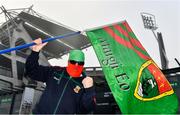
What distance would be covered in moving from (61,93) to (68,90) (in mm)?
71

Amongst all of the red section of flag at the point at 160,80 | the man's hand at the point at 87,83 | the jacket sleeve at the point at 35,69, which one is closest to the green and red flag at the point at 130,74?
the red section of flag at the point at 160,80

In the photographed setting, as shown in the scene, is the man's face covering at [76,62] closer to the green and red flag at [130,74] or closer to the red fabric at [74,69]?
the red fabric at [74,69]

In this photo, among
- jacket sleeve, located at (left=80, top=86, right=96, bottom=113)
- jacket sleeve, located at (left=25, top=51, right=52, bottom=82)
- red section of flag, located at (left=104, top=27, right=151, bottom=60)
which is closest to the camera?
jacket sleeve, located at (left=80, top=86, right=96, bottom=113)

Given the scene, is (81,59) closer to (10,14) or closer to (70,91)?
(70,91)

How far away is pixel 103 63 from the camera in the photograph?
4594 mm

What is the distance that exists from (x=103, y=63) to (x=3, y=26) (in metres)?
49.8

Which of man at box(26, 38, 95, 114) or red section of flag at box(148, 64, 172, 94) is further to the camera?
red section of flag at box(148, 64, 172, 94)

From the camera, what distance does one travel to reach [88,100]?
9.68 ft

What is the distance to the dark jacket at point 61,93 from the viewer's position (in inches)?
118

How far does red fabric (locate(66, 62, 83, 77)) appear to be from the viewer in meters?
3.04

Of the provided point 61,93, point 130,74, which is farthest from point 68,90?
point 130,74

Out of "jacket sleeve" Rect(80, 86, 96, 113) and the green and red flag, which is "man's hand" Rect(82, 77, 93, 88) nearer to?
"jacket sleeve" Rect(80, 86, 96, 113)

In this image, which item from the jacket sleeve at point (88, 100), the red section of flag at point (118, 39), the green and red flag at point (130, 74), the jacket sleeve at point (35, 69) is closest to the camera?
the jacket sleeve at point (88, 100)

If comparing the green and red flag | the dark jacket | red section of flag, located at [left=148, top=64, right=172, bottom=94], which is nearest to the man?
the dark jacket
